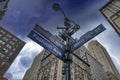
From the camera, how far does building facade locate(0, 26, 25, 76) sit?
214 ft

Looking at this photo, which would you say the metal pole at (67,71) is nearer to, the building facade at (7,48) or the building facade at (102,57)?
the building facade at (7,48)

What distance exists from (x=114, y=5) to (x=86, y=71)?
144ft

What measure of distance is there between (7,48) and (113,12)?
6112 centimetres

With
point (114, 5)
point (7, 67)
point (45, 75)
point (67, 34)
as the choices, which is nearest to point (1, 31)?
point (7, 67)

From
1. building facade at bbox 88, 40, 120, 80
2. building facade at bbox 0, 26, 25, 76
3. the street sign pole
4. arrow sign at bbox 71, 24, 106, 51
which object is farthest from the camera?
building facade at bbox 88, 40, 120, 80

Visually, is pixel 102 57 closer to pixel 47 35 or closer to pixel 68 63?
pixel 68 63

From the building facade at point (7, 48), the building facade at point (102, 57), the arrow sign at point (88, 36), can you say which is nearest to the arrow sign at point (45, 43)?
the arrow sign at point (88, 36)

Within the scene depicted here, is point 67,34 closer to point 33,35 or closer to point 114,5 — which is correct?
point 33,35

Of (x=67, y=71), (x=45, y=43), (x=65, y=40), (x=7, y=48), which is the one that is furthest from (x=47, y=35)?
(x=7, y=48)

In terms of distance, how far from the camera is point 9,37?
7356 cm

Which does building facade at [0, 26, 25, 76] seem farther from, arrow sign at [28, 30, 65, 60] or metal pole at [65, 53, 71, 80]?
metal pole at [65, 53, 71, 80]

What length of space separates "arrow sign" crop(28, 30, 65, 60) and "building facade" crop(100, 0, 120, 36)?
10594mm

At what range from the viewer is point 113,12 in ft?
55.9

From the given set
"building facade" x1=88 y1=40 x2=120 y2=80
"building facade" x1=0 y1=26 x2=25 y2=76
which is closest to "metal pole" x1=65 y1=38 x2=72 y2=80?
"building facade" x1=0 y1=26 x2=25 y2=76
